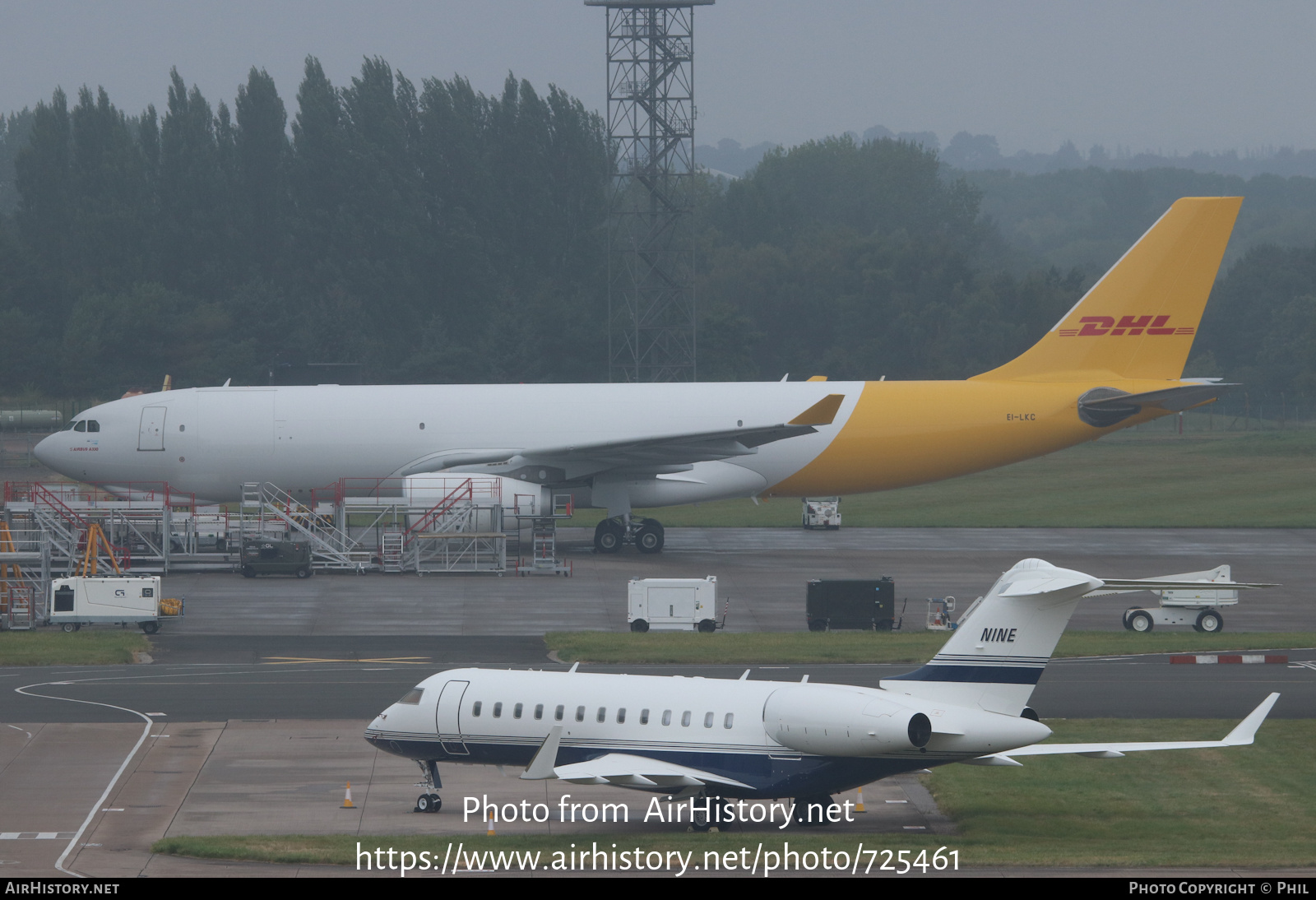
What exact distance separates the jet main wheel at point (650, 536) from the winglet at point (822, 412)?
6.43m

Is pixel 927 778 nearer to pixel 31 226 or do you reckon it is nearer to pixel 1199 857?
pixel 1199 857

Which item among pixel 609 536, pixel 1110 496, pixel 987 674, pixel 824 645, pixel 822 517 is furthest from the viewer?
pixel 1110 496

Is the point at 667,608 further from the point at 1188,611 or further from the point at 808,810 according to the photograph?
the point at 808,810

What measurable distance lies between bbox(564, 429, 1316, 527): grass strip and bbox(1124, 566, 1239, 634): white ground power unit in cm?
2064

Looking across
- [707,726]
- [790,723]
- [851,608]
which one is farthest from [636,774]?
[851,608]

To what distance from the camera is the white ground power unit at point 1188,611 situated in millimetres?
39500

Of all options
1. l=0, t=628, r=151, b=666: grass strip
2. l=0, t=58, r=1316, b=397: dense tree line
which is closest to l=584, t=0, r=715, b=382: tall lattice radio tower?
l=0, t=58, r=1316, b=397: dense tree line

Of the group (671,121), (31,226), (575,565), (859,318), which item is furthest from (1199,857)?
(31,226)

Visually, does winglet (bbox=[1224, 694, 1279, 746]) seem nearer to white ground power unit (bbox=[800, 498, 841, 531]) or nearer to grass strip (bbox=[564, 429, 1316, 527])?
grass strip (bbox=[564, 429, 1316, 527])

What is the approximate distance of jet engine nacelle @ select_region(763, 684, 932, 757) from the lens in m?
20.0

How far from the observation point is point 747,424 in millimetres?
50594

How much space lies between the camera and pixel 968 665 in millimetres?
21375

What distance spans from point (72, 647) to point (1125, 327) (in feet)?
107

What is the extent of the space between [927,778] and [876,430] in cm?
2616
